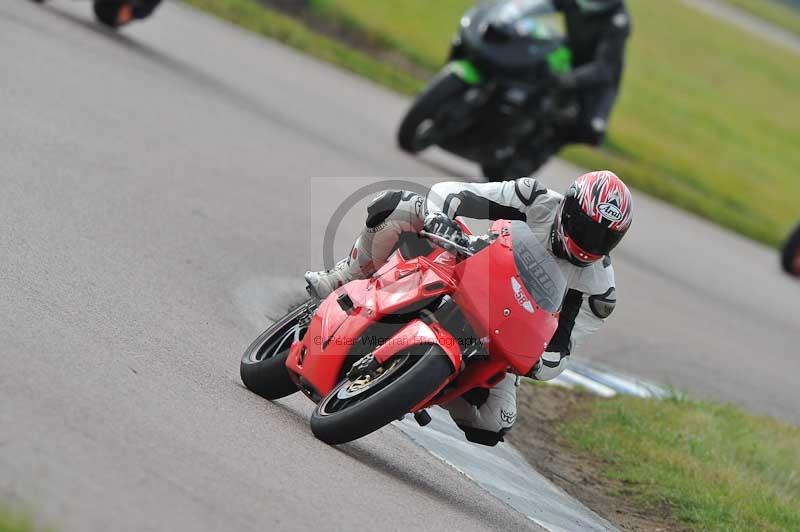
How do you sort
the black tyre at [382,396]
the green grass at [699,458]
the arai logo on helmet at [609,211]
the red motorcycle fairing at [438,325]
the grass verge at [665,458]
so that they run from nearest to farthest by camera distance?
the black tyre at [382,396] → the red motorcycle fairing at [438,325] → the arai logo on helmet at [609,211] → the grass verge at [665,458] → the green grass at [699,458]

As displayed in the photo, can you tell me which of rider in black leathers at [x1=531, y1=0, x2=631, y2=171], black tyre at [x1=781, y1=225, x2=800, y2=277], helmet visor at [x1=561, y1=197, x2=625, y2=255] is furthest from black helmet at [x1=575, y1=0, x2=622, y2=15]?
helmet visor at [x1=561, y1=197, x2=625, y2=255]

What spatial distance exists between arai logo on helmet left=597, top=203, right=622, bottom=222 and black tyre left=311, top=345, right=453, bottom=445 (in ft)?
3.07

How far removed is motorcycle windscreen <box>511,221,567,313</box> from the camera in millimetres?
6418

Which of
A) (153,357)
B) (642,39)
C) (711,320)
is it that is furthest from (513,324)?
(642,39)

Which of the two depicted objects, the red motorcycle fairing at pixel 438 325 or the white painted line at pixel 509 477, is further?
the white painted line at pixel 509 477

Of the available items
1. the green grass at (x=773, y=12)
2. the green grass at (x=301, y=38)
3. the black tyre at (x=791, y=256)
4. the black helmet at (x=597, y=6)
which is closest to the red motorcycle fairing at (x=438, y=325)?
the black helmet at (x=597, y=6)

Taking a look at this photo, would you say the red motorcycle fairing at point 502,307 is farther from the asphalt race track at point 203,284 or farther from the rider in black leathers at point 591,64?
the rider in black leathers at point 591,64

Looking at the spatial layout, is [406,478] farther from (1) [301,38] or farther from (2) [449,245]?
(1) [301,38]

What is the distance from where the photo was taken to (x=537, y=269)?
6.45 meters

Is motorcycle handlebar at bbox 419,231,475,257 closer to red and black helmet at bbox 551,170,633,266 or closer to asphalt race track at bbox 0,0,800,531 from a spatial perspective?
red and black helmet at bbox 551,170,633,266

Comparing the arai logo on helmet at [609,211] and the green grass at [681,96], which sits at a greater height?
the arai logo on helmet at [609,211]

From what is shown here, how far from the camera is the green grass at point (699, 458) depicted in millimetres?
8055

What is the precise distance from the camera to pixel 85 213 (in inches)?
358

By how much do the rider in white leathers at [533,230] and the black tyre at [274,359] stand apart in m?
0.18
